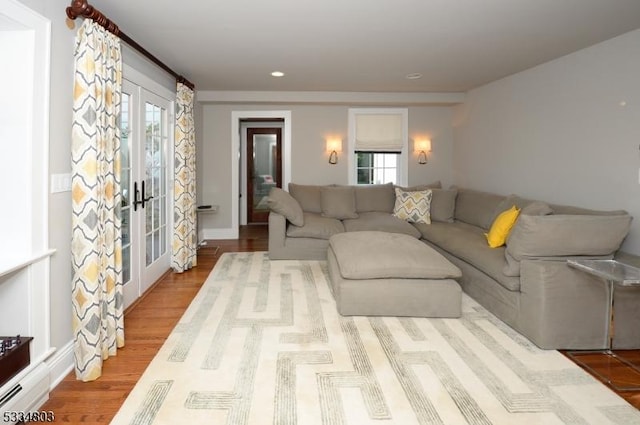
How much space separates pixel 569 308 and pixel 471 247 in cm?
122

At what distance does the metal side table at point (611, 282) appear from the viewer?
2.40 metres

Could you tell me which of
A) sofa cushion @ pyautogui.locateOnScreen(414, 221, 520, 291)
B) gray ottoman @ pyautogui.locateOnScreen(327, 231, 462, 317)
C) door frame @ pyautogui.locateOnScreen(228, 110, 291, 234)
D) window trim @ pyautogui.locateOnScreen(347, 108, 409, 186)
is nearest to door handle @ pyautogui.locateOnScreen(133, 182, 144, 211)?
gray ottoman @ pyautogui.locateOnScreen(327, 231, 462, 317)

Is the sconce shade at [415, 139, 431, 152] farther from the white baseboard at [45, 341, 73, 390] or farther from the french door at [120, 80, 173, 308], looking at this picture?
the white baseboard at [45, 341, 73, 390]

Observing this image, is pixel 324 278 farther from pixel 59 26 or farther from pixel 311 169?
pixel 59 26

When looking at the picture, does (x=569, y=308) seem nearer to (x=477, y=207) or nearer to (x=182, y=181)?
(x=477, y=207)

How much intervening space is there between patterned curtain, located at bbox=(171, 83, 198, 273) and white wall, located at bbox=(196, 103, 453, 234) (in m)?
1.84

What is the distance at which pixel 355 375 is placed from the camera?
2.48m

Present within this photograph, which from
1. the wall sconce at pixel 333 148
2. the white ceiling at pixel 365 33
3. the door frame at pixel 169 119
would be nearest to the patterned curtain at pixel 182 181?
the door frame at pixel 169 119

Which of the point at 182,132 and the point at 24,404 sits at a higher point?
the point at 182,132

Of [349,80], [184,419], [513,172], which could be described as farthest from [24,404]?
[513,172]

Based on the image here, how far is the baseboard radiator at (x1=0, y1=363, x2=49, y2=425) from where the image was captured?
187 cm

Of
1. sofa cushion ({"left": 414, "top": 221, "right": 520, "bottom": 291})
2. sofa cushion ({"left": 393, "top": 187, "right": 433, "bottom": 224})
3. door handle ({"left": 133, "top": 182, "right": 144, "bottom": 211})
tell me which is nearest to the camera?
sofa cushion ({"left": 414, "top": 221, "right": 520, "bottom": 291})

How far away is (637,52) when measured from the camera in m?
3.31

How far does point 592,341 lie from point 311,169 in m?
4.82
